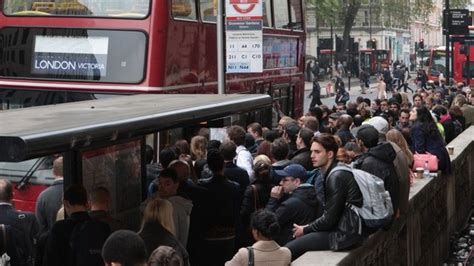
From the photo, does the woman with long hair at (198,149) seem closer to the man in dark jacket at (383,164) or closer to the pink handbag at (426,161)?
the man in dark jacket at (383,164)

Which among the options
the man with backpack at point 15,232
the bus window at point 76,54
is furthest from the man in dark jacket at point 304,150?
the man with backpack at point 15,232

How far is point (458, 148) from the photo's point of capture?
16.7m

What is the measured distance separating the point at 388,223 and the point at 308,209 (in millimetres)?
613

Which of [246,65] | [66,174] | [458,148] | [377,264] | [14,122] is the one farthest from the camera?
[458,148]

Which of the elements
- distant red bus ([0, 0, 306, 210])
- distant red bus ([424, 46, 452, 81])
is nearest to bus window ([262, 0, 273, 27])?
distant red bus ([0, 0, 306, 210])

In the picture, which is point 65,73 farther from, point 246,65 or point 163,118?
point 163,118

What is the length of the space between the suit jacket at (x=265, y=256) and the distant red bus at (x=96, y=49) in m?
6.70

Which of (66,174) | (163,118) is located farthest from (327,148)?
(66,174)

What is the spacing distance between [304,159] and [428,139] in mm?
3761

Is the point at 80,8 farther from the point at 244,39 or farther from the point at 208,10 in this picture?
the point at 244,39

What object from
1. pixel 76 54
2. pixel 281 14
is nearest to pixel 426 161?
pixel 76 54

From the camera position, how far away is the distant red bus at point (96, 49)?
13.7m

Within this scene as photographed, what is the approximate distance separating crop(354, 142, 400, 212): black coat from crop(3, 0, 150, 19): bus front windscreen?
475 centimetres

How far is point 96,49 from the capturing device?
14.0 metres
